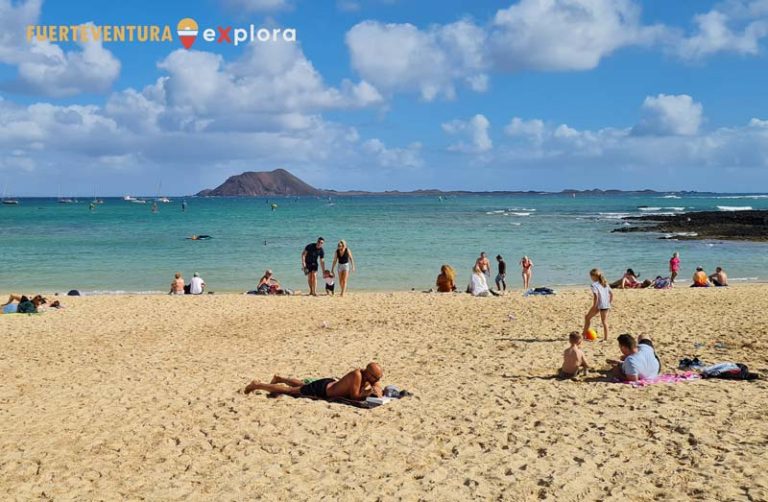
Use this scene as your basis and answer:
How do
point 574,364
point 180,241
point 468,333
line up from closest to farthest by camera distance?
1. point 574,364
2. point 468,333
3. point 180,241

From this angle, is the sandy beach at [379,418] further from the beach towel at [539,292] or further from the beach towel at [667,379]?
the beach towel at [539,292]

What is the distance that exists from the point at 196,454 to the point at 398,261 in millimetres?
22548

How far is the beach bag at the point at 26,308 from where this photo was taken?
15.1 metres

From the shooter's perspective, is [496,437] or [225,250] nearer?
[496,437]

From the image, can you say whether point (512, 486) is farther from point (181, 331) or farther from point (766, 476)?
point (181, 331)

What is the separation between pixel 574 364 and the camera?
916 cm

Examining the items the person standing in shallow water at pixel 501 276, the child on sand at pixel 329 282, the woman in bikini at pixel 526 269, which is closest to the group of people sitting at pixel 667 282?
the woman in bikini at pixel 526 269

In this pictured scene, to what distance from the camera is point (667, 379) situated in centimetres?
874

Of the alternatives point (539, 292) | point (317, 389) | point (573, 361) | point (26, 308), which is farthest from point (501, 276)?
point (26, 308)

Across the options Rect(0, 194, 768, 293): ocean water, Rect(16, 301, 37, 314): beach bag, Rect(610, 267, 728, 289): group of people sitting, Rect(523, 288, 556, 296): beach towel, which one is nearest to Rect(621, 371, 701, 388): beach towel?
Rect(523, 288, 556, 296): beach towel

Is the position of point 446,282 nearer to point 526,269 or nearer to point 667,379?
point 526,269

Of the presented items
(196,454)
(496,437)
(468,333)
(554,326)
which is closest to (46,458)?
(196,454)

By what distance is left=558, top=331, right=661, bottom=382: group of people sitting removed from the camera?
343 inches

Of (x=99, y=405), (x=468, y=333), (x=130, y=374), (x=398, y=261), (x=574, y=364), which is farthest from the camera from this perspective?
(x=398, y=261)
